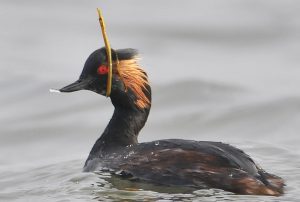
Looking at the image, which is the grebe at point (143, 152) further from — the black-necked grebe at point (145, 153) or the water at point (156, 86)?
the water at point (156, 86)

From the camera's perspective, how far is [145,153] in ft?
36.8

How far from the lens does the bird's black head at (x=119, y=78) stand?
1186 centimetres

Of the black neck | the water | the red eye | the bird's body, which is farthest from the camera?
the water

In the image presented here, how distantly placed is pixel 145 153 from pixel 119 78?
1.11m

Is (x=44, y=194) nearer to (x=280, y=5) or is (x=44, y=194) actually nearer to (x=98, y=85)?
(x=98, y=85)

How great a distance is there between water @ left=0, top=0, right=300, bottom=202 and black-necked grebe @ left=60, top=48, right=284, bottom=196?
→ 0.44 feet

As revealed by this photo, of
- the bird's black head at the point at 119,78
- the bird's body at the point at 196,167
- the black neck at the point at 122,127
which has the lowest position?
the bird's body at the point at 196,167

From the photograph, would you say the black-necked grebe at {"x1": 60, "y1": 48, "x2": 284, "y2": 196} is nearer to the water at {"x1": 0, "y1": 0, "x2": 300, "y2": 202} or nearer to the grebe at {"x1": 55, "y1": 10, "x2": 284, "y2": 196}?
the grebe at {"x1": 55, "y1": 10, "x2": 284, "y2": 196}

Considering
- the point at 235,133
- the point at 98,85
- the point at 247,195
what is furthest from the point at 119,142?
the point at 235,133

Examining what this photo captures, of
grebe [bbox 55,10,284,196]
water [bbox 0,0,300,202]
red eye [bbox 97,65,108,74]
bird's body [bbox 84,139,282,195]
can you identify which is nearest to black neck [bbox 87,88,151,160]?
grebe [bbox 55,10,284,196]

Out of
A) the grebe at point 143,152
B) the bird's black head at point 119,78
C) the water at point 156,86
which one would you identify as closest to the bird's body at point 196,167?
the grebe at point 143,152

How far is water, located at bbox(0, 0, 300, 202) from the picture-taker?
1234 cm

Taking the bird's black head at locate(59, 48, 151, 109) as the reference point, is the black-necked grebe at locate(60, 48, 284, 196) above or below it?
below

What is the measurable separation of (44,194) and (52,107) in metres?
5.08
